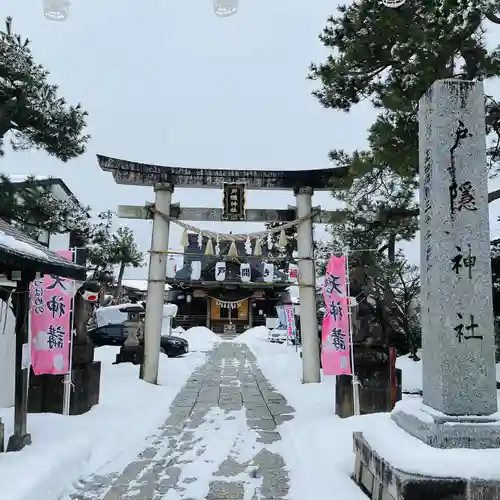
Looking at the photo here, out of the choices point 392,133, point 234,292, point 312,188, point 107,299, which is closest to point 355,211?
point 312,188

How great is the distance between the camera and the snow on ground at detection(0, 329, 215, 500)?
16.9 ft

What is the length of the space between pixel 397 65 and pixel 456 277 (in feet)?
19.4

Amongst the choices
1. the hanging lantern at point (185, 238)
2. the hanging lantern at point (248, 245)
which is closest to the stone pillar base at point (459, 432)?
the hanging lantern at point (248, 245)

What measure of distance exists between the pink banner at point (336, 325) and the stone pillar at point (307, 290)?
2805 mm

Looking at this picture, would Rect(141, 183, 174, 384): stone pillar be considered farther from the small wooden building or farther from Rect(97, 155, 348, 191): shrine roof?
the small wooden building

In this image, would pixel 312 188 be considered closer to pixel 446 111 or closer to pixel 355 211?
pixel 355 211

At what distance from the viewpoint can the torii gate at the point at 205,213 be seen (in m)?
12.6

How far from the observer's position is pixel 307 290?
12852 millimetres

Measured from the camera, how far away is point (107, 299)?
35219 mm

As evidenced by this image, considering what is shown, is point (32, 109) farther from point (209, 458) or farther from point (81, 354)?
point (209, 458)

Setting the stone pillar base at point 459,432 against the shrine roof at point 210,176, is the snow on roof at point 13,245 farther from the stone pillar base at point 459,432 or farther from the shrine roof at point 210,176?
the shrine roof at point 210,176

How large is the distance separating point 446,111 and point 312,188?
27.1 ft

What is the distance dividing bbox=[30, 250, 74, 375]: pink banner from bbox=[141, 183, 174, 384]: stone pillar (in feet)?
13.5

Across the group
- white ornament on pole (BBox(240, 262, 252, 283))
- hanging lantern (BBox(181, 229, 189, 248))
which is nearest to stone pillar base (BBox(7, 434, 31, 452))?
hanging lantern (BBox(181, 229, 189, 248))
